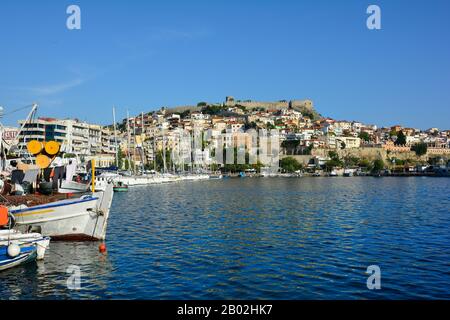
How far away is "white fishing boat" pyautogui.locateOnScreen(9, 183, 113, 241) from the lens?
872 inches

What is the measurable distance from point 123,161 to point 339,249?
10723 centimetres

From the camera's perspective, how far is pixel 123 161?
12469cm

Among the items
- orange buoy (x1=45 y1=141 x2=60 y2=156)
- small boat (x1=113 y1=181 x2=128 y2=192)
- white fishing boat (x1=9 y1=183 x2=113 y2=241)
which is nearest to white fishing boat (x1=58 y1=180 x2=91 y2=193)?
orange buoy (x1=45 y1=141 x2=60 y2=156)

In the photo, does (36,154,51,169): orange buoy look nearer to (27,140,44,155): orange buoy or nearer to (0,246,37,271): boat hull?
(27,140,44,155): orange buoy

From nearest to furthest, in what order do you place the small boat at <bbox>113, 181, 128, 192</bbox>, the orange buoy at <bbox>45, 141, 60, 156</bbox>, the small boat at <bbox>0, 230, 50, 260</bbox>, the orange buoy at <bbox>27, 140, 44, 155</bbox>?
the small boat at <bbox>0, 230, 50, 260</bbox> → the orange buoy at <bbox>27, 140, 44, 155</bbox> → the orange buoy at <bbox>45, 141, 60, 156</bbox> → the small boat at <bbox>113, 181, 128, 192</bbox>

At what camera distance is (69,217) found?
23016mm

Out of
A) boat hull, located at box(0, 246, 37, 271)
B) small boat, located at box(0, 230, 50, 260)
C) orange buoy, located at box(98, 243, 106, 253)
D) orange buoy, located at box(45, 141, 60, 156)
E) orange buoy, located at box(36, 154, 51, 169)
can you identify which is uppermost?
orange buoy, located at box(45, 141, 60, 156)

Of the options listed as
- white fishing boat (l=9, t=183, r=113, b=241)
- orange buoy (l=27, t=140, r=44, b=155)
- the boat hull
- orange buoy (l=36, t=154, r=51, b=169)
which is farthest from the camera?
orange buoy (l=27, t=140, r=44, b=155)

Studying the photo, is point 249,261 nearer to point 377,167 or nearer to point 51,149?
point 51,149

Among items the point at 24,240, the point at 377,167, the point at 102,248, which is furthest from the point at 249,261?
the point at 377,167

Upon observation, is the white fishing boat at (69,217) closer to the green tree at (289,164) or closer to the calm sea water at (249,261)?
the calm sea water at (249,261)
